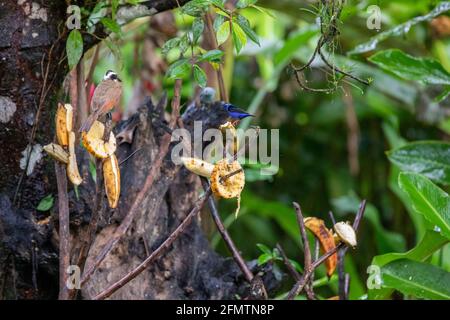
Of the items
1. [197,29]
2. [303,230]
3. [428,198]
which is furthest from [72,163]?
[428,198]

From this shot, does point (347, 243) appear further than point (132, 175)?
No

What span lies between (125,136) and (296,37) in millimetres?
991

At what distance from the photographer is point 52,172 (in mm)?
1258

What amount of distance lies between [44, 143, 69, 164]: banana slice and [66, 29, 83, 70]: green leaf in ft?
0.60

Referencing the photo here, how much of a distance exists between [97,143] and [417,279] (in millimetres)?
662

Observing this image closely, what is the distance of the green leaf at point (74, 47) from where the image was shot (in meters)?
1.15

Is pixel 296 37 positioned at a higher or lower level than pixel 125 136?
higher

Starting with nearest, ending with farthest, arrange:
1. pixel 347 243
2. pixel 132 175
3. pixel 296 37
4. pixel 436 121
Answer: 1. pixel 347 243
2. pixel 132 175
3. pixel 296 37
4. pixel 436 121

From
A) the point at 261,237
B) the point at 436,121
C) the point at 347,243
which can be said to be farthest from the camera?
the point at 261,237

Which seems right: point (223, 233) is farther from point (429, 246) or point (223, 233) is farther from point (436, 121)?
point (436, 121)

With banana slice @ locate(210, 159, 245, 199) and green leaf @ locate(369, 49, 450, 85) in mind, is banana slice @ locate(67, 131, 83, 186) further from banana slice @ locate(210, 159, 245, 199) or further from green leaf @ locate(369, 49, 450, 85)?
green leaf @ locate(369, 49, 450, 85)

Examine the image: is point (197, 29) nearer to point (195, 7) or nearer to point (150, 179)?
point (195, 7)

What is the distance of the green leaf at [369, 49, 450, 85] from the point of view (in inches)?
60.9
